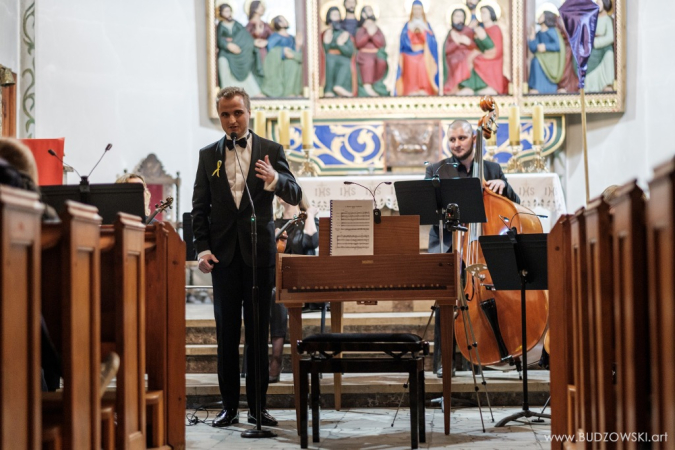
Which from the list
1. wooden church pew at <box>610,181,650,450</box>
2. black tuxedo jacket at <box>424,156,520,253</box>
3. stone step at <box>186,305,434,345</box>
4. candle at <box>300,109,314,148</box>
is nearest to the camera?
wooden church pew at <box>610,181,650,450</box>

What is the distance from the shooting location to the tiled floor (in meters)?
4.11

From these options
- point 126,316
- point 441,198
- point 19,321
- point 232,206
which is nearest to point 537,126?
point 441,198

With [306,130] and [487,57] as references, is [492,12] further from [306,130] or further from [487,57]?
[306,130]

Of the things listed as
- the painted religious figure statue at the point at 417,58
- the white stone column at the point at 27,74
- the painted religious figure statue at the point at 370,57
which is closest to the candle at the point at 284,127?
the painted religious figure statue at the point at 370,57

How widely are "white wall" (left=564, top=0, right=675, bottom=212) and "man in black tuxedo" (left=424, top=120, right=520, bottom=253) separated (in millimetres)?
3432

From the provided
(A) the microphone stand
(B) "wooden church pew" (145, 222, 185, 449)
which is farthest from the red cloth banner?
(B) "wooden church pew" (145, 222, 185, 449)

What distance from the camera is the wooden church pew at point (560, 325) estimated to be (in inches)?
144

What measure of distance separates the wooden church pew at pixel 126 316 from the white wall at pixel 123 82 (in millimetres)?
5554

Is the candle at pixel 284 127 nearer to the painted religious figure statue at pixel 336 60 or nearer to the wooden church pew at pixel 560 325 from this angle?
the painted religious figure statue at pixel 336 60

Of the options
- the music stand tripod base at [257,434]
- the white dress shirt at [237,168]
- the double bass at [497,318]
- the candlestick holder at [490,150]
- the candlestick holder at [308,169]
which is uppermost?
the candlestick holder at [490,150]

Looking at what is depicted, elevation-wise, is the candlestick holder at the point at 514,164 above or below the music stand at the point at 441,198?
above

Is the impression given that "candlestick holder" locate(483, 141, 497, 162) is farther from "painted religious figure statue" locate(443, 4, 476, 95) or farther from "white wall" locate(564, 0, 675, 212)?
"white wall" locate(564, 0, 675, 212)

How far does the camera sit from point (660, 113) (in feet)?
28.9

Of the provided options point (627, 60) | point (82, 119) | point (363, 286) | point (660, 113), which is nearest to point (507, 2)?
point (627, 60)
